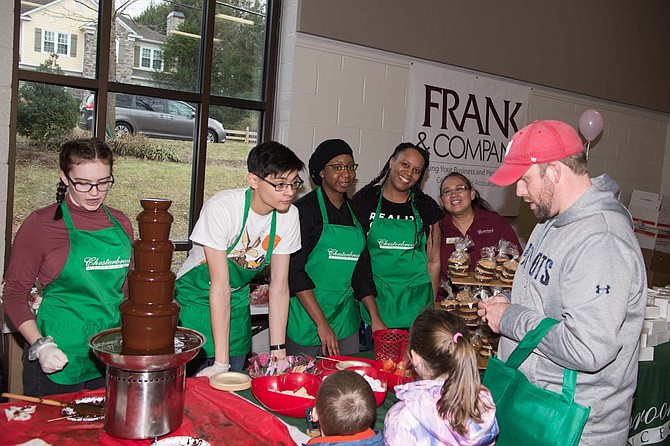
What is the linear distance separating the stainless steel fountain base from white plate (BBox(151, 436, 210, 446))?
0.04 metres

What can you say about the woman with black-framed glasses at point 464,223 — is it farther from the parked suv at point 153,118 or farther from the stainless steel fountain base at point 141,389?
the stainless steel fountain base at point 141,389

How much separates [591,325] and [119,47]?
3044 mm

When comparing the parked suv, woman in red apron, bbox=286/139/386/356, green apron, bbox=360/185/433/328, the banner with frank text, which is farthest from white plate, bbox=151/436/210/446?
the banner with frank text

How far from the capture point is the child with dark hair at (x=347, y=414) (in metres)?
1.66

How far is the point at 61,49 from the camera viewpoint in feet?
11.4

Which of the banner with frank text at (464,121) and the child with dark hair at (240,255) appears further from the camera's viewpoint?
the banner with frank text at (464,121)

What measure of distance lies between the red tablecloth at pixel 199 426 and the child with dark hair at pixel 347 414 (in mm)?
168

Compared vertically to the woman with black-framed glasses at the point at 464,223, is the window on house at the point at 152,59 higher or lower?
higher

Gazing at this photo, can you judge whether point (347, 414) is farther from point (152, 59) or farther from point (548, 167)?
point (152, 59)

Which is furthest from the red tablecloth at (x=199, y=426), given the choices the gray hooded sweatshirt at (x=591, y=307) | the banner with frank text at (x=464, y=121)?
the banner with frank text at (x=464, y=121)

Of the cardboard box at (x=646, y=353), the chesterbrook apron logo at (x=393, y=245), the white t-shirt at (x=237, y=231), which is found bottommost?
the cardboard box at (x=646, y=353)

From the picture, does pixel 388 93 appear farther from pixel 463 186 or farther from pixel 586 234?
pixel 586 234

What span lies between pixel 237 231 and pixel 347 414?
37.8 inches

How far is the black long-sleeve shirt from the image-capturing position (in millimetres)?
2910
